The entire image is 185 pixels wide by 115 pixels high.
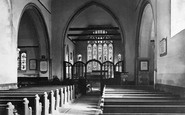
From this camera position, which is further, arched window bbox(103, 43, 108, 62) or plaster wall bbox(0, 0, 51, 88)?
arched window bbox(103, 43, 108, 62)

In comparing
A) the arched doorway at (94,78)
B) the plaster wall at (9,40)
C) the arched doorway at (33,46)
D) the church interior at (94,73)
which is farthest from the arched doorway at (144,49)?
the plaster wall at (9,40)

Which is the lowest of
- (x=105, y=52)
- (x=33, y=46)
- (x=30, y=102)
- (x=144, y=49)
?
(x=30, y=102)

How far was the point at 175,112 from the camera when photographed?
2.93 metres

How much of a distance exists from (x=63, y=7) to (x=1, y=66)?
6.80 metres

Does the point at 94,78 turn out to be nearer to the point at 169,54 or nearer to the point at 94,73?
the point at 94,73

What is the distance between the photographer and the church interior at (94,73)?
450cm

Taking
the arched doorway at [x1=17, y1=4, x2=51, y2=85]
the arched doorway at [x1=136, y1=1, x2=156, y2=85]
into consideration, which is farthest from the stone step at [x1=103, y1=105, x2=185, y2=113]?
the arched doorway at [x1=136, y1=1, x2=156, y2=85]

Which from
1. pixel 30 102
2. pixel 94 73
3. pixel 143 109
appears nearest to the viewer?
pixel 143 109

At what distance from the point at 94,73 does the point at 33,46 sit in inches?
A: 164

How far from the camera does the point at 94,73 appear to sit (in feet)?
50.0

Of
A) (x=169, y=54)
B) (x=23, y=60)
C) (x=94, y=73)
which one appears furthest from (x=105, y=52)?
(x=169, y=54)

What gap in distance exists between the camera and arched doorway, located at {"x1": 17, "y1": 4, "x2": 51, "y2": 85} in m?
11.9

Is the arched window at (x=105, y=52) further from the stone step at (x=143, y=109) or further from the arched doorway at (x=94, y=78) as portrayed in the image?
the stone step at (x=143, y=109)

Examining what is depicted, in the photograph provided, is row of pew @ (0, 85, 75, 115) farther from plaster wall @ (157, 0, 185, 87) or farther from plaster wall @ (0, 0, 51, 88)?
plaster wall @ (157, 0, 185, 87)
